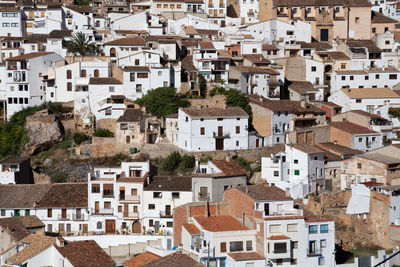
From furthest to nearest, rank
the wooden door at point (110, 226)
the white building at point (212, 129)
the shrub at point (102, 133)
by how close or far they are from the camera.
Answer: the shrub at point (102, 133) → the white building at point (212, 129) → the wooden door at point (110, 226)

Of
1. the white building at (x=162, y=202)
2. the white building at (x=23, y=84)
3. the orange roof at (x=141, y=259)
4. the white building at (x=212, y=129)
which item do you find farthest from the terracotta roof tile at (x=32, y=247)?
the white building at (x=23, y=84)

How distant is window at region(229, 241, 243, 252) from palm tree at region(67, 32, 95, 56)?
86.4 feet

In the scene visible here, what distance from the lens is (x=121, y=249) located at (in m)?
43.7

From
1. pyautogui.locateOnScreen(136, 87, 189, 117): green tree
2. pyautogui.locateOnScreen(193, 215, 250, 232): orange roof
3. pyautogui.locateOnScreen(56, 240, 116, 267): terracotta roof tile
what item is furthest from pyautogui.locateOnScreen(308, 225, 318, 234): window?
pyautogui.locateOnScreen(136, 87, 189, 117): green tree

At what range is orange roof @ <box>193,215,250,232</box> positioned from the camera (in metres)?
39.7

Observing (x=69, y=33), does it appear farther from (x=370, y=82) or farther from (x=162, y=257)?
(x=162, y=257)

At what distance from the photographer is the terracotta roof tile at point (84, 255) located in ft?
121

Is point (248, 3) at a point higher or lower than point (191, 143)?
higher

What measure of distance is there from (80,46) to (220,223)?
24873mm

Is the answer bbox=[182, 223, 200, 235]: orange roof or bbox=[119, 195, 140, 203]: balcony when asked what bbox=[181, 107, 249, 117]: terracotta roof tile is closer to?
bbox=[119, 195, 140, 203]: balcony

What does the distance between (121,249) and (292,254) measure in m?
9.28

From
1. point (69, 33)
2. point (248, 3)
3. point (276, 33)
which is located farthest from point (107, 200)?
point (248, 3)

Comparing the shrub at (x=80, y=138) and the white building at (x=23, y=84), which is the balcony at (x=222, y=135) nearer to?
the shrub at (x=80, y=138)

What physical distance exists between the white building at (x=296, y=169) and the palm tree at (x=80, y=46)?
18.5 meters
